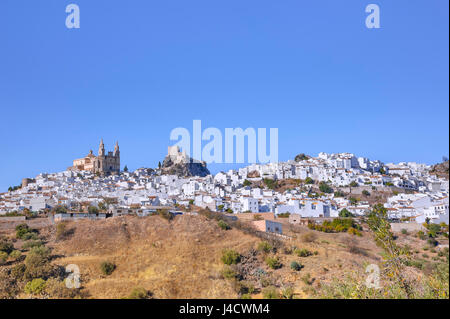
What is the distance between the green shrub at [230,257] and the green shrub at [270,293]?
4017 mm

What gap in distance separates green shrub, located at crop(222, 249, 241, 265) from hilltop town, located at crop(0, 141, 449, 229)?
1225cm

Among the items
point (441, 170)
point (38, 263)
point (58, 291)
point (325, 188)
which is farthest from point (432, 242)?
point (441, 170)

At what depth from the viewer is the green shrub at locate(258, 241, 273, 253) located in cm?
2561

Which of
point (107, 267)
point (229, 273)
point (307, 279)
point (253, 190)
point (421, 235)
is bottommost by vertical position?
point (421, 235)

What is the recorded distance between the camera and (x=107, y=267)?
2192 centimetres

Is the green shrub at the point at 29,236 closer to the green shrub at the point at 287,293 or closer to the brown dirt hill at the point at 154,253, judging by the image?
the brown dirt hill at the point at 154,253

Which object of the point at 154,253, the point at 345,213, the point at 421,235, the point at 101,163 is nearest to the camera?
the point at 154,253

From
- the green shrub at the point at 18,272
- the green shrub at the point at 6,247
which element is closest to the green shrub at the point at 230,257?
the green shrub at the point at 18,272

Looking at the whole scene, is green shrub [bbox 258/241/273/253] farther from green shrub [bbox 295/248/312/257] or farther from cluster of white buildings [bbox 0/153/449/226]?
cluster of white buildings [bbox 0/153/449/226]

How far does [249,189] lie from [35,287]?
40.9 meters

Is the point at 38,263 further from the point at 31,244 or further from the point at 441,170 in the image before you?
the point at 441,170

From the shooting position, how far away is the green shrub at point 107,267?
855 inches

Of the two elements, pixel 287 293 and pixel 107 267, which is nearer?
pixel 287 293

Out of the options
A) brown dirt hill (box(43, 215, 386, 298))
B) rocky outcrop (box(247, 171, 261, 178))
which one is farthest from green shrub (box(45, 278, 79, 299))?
rocky outcrop (box(247, 171, 261, 178))
